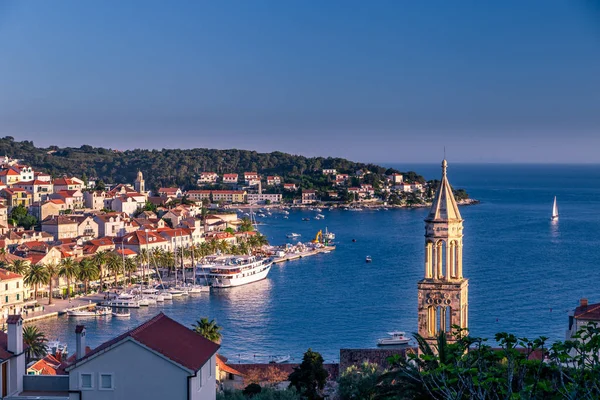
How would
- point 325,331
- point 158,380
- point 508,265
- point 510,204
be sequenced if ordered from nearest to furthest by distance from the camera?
point 158,380, point 325,331, point 508,265, point 510,204

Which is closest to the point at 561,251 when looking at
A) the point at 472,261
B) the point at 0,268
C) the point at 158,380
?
the point at 472,261

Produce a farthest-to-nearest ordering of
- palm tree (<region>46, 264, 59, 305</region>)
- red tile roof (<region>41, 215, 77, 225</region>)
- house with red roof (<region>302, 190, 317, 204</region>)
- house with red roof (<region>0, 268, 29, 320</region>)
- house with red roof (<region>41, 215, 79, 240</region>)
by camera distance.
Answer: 1. house with red roof (<region>302, 190, 317, 204</region>)
2. red tile roof (<region>41, 215, 77, 225</region>)
3. house with red roof (<region>41, 215, 79, 240</region>)
4. palm tree (<region>46, 264, 59, 305</region>)
5. house with red roof (<region>0, 268, 29, 320</region>)

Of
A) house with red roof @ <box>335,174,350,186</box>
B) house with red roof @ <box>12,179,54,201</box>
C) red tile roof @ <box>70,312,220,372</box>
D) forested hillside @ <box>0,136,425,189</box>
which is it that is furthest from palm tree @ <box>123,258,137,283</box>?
house with red roof @ <box>335,174,350,186</box>

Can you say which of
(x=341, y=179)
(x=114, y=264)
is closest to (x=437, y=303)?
(x=114, y=264)

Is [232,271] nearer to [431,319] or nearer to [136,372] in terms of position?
[431,319]

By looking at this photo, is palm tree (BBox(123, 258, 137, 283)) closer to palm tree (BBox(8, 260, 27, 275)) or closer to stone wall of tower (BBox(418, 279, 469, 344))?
palm tree (BBox(8, 260, 27, 275))

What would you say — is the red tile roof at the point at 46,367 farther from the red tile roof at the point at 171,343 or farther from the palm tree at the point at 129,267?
the palm tree at the point at 129,267

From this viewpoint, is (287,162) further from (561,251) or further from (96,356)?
(96,356)
